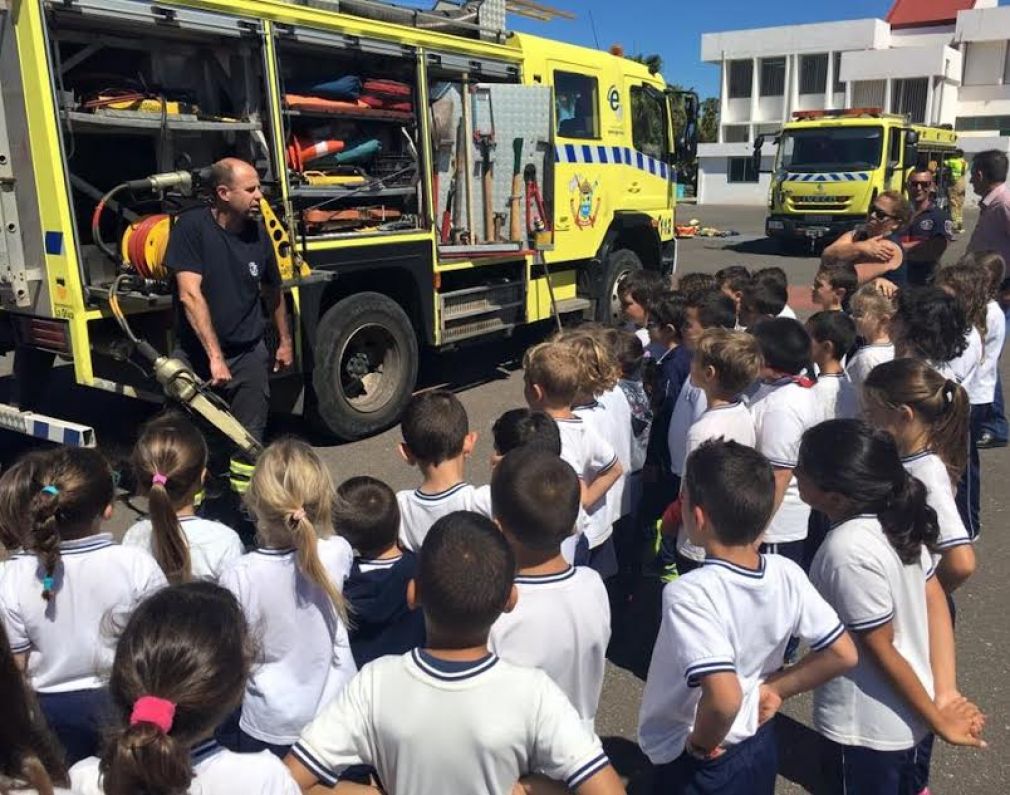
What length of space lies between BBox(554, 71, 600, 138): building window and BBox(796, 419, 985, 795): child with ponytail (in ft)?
20.6

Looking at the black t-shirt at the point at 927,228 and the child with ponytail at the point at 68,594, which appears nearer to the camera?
the child with ponytail at the point at 68,594

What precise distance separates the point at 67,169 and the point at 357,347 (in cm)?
234

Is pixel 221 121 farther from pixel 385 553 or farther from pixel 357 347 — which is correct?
pixel 385 553

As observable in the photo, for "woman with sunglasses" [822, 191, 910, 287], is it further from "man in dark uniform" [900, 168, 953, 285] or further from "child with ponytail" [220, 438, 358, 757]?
"child with ponytail" [220, 438, 358, 757]

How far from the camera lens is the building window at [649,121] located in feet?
30.1

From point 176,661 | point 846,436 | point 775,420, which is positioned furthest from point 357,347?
point 176,661

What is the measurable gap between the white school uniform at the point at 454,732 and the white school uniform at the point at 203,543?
3.74 feet

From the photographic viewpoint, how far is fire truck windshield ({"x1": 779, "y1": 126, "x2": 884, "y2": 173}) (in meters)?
18.3

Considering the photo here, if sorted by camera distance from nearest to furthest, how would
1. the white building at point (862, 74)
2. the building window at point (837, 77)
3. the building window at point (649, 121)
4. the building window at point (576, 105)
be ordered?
the building window at point (576, 105) < the building window at point (649, 121) < the white building at point (862, 74) < the building window at point (837, 77)

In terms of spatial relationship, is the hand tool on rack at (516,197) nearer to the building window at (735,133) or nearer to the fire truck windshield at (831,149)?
the fire truck windshield at (831,149)

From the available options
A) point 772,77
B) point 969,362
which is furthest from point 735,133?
point 969,362

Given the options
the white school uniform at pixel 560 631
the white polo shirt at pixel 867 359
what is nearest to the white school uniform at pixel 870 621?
the white school uniform at pixel 560 631

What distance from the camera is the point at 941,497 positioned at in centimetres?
258

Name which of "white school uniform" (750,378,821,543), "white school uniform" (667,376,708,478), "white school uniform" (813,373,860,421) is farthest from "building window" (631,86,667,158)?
"white school uniform" (750,378,821,543)
